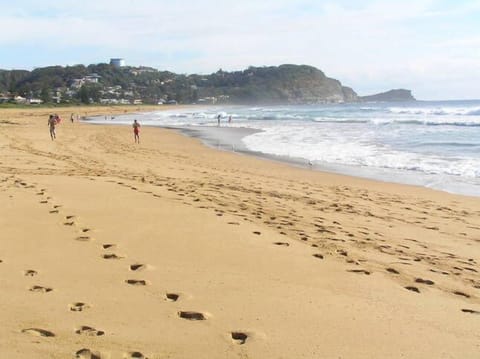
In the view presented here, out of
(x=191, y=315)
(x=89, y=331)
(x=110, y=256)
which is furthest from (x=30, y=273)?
(x=191, y=315)

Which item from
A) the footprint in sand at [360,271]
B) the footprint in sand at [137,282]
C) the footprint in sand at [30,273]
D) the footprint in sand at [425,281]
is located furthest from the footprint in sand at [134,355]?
the footprint in sand at [425,281]

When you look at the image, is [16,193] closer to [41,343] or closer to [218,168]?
[41,343]

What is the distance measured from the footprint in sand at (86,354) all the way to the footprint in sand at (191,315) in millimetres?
749

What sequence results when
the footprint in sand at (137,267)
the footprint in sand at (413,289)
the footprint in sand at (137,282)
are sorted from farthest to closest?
the footprint in sand at (137,267) → the footprint in sand at (413,289) → the footprint in sand at (137,282)

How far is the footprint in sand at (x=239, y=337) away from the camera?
325cm

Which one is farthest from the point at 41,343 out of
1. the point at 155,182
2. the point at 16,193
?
the point at 155,182

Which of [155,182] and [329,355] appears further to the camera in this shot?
[155,182]

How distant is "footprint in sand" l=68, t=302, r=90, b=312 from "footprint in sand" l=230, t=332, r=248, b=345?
3.57ft

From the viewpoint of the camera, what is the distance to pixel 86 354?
2963 mm

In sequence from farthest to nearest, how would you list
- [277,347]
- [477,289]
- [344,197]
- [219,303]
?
[344,197] → [477,289] → [219,303] → [277,347]

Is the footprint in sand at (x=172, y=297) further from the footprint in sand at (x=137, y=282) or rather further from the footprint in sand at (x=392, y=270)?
the footprint in sand at (x=392, y=270)

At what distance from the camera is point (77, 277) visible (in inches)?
169

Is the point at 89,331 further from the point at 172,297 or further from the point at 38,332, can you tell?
the point at 172,297

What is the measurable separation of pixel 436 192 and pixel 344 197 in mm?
2635
